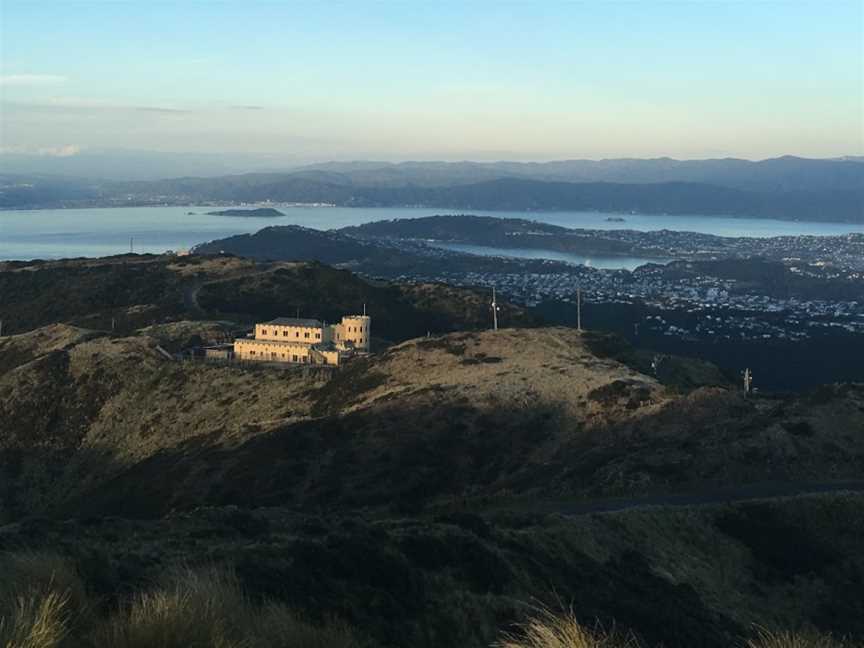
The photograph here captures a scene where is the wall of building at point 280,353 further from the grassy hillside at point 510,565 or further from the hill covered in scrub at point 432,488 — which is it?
the grassy hillside at point 510,565

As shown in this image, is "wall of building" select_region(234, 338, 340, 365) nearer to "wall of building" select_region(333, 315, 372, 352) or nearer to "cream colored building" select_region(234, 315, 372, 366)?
"cream colored building" select_region(234, 315, 372, 366)

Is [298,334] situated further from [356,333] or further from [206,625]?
[206,625]

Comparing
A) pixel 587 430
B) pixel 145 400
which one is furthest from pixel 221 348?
pixel 587 430

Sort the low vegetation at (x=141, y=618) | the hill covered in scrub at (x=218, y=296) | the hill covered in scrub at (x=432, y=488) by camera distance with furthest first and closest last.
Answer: the hill covered in scrub at (x=218, y=296) < the hill covered in scrub at (x=432, y=488) < the low vegetation at (x=141, y=618)

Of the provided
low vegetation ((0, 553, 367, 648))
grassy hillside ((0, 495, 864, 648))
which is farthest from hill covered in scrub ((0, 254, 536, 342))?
low vegetation ((0, 553, 367, 648))

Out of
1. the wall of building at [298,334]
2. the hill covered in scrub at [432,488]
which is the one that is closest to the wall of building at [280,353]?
the wall of building at [298,334]

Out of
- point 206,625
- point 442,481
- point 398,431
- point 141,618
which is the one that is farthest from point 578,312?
point 141,618
